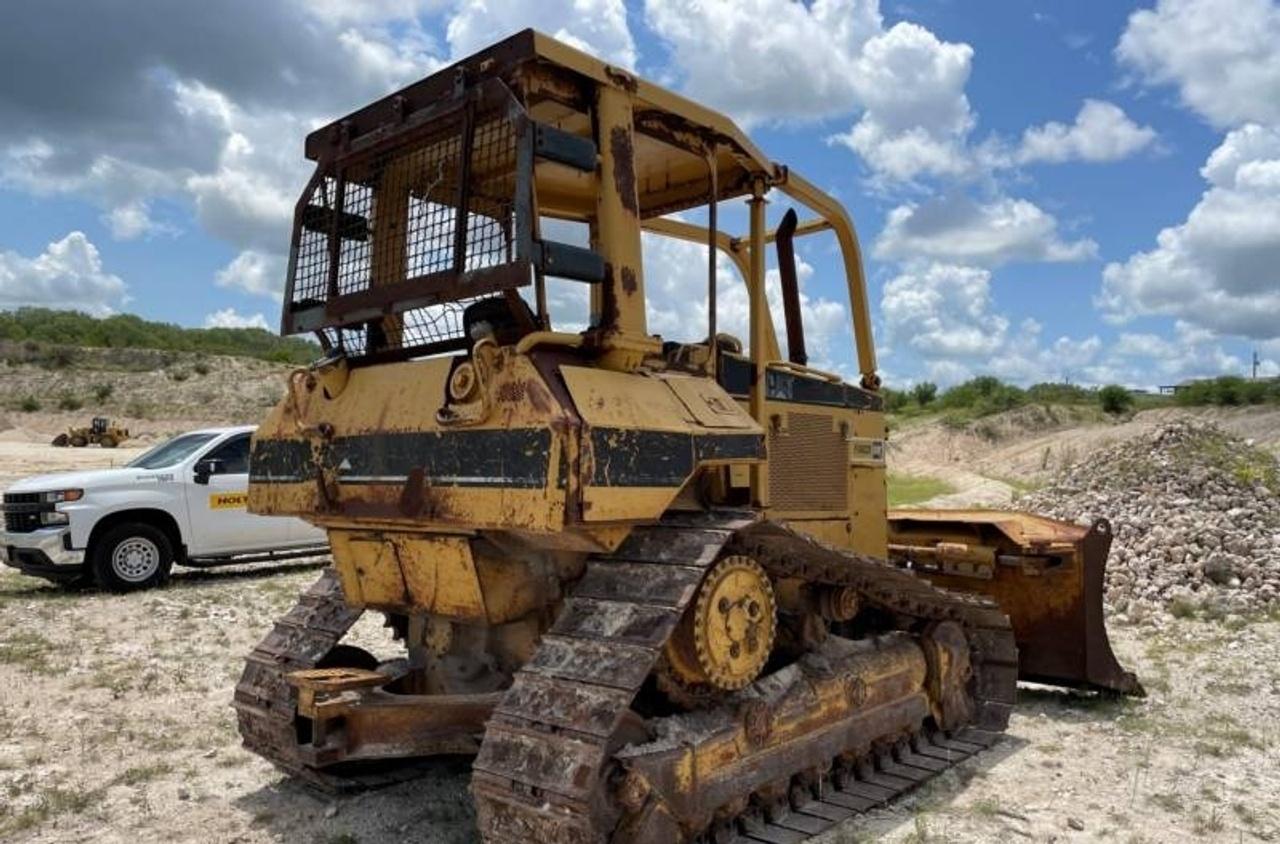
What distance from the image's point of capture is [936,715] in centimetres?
630

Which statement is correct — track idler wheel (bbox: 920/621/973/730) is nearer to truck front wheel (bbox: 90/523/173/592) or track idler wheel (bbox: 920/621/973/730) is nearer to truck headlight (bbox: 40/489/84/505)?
truck front wheel (bbox: 90/523/173/592)

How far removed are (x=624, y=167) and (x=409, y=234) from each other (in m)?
1.09

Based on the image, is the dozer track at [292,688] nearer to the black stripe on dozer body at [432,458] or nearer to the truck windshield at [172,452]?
the black stripe on dozer body at [432,458]

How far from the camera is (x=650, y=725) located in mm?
4355

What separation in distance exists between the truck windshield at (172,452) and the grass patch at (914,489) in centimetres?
1541

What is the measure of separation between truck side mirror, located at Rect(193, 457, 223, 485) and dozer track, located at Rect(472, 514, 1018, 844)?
29.6 feet

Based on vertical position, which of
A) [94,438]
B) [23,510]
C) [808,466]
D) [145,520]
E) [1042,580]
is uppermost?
[94,438]

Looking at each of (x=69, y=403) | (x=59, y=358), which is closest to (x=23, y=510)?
(x=69, y=403)

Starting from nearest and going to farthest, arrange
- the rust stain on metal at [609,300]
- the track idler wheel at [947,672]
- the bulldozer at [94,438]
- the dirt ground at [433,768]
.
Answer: the rust stain on metal at [609,300]
the dirt ground at [433,768]
the track idler wheel at [947,672]
the bulldozer at [94,438]

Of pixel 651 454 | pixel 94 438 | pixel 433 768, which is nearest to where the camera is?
pixel 651 454

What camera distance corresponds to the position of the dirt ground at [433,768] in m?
5.03

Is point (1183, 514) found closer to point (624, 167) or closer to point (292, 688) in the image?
point (624, 167)

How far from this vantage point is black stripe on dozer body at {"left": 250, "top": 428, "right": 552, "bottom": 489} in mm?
4031

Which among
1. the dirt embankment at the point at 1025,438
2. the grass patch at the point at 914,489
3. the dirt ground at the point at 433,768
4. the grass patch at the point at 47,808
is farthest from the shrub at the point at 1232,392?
the grass patch at the point at 47,808
